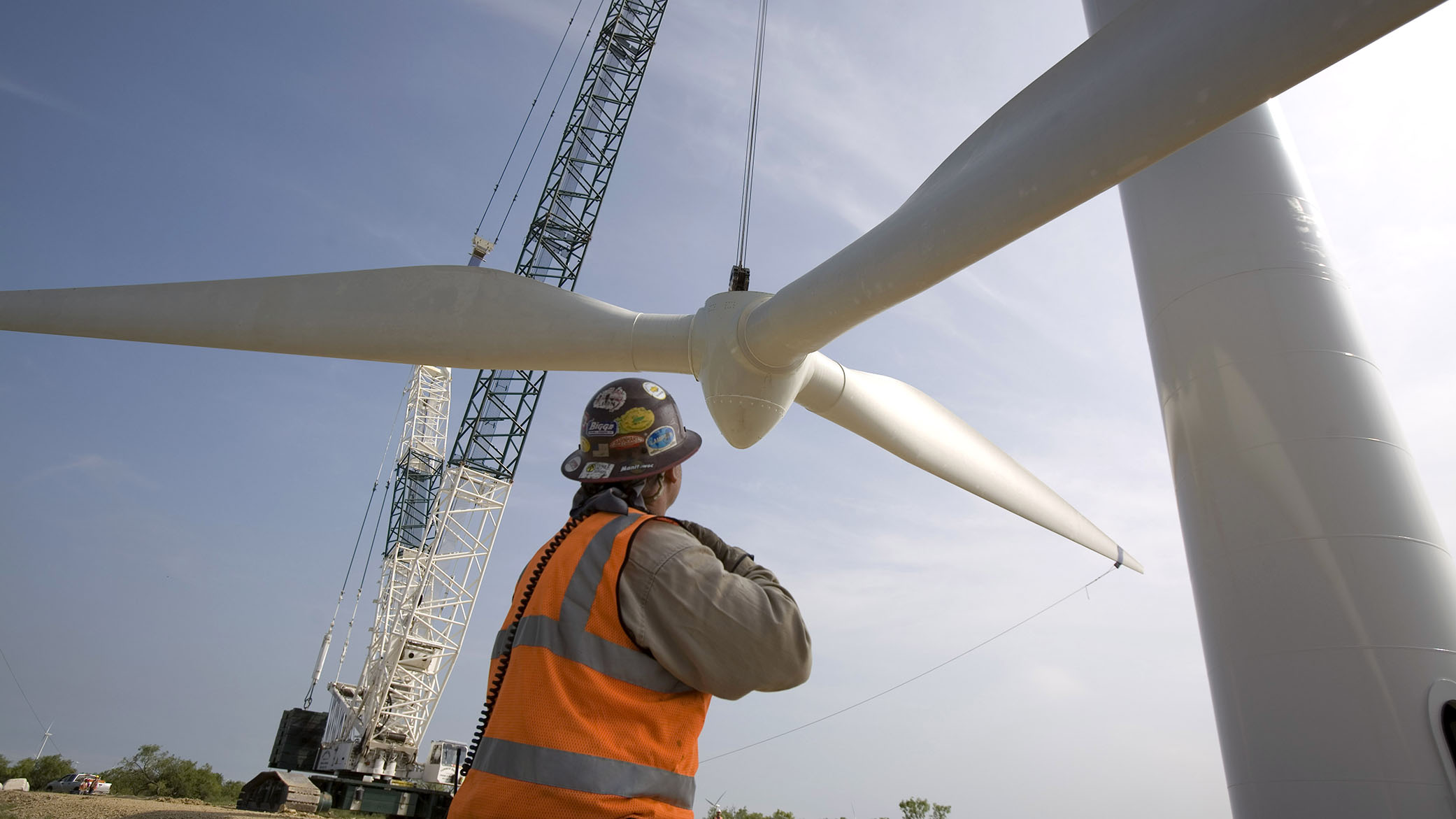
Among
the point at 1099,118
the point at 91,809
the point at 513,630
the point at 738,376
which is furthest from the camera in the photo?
the point at 91,809

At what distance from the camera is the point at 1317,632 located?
461cm

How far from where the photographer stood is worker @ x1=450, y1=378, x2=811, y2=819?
1.99 metres

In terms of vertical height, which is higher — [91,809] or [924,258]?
[924,258]

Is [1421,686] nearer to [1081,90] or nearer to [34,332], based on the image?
[1081,90]

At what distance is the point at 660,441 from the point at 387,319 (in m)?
5.64

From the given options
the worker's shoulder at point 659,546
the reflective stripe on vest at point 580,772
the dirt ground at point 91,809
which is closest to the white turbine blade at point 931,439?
the worker's shoulder at point 659,546

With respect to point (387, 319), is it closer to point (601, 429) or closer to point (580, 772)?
point (601, 429)

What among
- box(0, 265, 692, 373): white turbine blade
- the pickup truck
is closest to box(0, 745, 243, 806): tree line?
the pickup truck

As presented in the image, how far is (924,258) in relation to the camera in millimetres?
4809

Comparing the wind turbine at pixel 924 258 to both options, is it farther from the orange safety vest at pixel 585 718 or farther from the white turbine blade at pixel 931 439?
the orange safety vest at pixel 585 718

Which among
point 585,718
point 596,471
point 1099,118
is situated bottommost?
point 585,718

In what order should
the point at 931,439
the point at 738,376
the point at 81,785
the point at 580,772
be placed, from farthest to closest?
the point at 81,785 < the point at 931,439 < the point at 738,376 < the point at 580,772

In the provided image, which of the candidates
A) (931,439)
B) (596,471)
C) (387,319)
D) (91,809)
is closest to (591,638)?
(596,471)

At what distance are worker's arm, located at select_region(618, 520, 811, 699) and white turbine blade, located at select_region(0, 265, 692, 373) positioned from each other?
5474 millimetres
